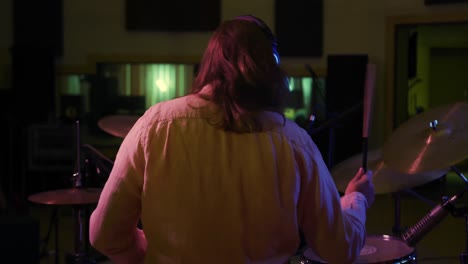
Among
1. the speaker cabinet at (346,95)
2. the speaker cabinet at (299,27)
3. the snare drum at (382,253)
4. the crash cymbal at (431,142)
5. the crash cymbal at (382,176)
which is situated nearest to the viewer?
the snare drum at (382,253)

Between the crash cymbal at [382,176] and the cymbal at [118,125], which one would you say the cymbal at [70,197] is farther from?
the crash cymbal at [382,176]

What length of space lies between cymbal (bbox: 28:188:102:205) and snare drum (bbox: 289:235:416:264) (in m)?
1.23

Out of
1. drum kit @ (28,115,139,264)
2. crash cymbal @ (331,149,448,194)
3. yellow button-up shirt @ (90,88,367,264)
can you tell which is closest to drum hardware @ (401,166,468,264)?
crash cymbal @ (331,149,448,194)

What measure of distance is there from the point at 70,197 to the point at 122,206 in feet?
6.47

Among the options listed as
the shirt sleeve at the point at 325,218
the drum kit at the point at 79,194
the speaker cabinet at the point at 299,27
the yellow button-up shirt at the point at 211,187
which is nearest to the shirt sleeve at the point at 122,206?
the yellow button-up shirt at the point at 211,187

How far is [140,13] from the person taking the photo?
6.70 meters

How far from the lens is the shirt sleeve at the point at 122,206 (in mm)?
1148

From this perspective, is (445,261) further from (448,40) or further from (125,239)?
(448,40)

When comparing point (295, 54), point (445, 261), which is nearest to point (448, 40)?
point (295, 54)

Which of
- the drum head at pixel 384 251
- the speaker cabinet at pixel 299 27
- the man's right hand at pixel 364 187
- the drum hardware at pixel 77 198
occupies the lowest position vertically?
the drum hardware at pixel 77 198

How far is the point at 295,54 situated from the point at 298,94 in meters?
0.46

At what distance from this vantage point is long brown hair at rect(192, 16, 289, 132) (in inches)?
44.8

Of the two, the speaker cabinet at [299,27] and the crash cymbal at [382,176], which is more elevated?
the speaker cabinet at [299,27]

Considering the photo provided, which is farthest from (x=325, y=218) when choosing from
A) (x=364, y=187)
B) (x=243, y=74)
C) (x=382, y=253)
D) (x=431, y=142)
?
(x=431, y=142)
